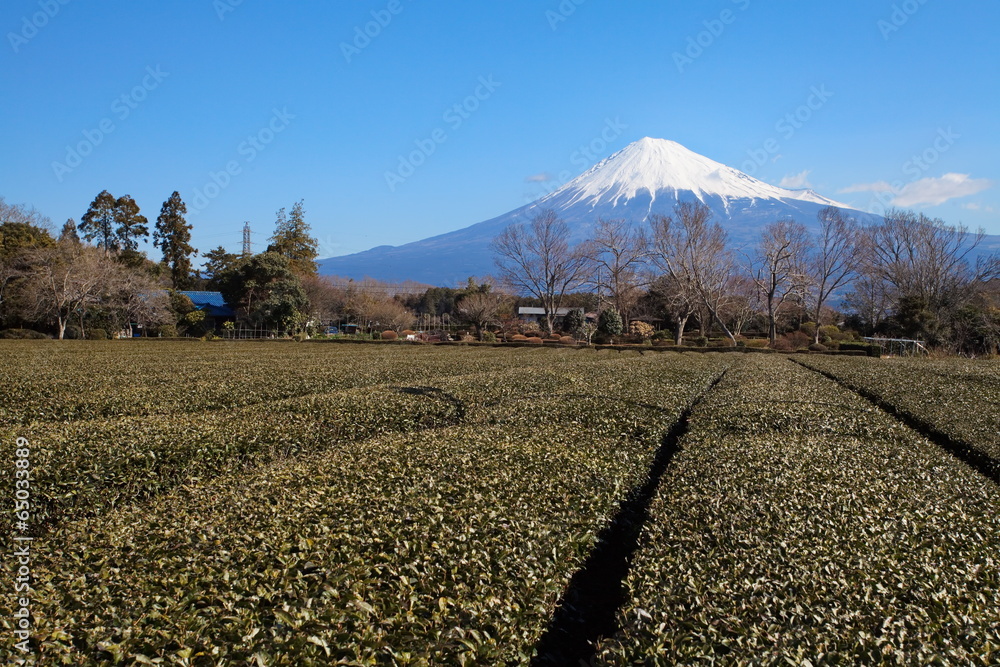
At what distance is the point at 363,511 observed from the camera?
12.0ft

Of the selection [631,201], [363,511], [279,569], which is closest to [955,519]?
[363,511]

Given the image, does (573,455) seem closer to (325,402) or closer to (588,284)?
(325,402)

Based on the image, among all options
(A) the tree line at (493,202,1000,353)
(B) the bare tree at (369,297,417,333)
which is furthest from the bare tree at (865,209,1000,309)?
(B) the bare tree at (369,297,417,333)

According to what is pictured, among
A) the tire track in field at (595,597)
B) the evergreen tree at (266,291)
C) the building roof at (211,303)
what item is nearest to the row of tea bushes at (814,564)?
the tire track in field at (595,597)

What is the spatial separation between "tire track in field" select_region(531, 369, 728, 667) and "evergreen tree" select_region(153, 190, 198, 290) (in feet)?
178

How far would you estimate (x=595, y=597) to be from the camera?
3.37 m

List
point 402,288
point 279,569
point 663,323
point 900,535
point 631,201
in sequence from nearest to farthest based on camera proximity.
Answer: point 279,569
point 900,535
point 663,323
point 402,288
point 631,201

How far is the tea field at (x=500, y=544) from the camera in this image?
235 centimetres

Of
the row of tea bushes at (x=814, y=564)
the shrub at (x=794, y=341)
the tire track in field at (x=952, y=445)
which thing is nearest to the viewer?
the row of tea bushes at (x=814, y=564)

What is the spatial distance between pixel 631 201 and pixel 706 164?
30497 millimetres

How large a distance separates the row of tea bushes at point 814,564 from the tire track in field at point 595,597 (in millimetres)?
274

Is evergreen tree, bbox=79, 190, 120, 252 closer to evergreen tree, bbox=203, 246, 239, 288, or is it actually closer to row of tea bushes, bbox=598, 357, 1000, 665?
evergreen tree, bbox=203, 246, 239, 288

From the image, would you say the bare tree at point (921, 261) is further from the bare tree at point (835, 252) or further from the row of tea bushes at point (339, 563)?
the row of tea bushes at point (339, 563)

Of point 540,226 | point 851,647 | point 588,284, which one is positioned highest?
point 540,226
